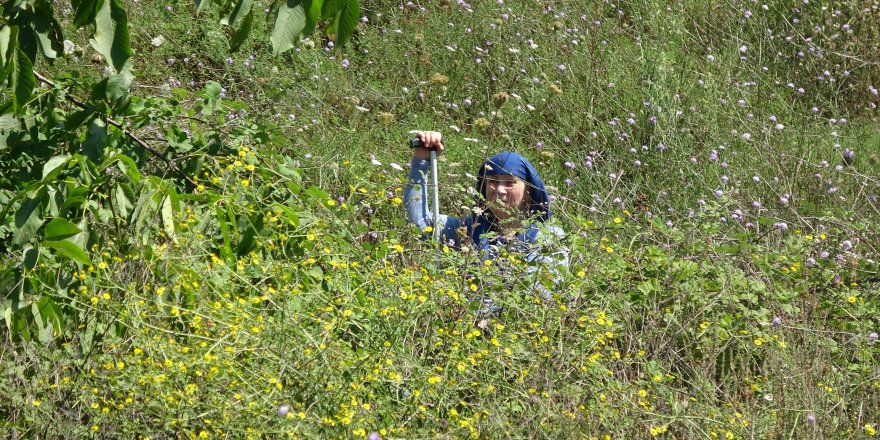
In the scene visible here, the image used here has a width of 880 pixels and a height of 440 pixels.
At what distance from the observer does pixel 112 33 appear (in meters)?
2.40

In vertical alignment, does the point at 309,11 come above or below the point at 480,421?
above

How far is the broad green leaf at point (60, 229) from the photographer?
284 cm

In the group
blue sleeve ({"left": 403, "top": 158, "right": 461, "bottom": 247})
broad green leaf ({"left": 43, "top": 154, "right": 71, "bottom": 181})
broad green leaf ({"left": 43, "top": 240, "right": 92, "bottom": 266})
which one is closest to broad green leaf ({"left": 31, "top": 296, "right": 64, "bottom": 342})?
broad green leaf ({"left": 43, "top": 240, "right": 92, "bottom": 266})

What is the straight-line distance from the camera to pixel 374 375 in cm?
260

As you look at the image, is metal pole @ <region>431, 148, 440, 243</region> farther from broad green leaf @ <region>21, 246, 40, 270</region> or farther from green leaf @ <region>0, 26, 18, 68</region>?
green leaf @ <region>0, 26, 18, 68</region>

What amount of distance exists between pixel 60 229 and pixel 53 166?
302 millimetres

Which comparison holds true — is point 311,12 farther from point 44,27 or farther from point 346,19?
point 44,27

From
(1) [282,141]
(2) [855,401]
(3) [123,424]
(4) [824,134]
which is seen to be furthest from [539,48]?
(3) [123,424]

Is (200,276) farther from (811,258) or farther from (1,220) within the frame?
(811,258)

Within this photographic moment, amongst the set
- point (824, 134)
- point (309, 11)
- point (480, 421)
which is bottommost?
point (824, 134)

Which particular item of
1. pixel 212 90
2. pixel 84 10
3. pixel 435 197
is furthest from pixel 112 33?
pixel 435 197

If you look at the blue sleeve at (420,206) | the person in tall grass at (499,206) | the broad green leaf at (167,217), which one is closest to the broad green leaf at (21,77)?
the broad green leaf at (167,217)

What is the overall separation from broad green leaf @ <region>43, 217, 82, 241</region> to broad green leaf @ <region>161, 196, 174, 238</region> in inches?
9.8

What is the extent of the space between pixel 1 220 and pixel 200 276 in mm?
645
